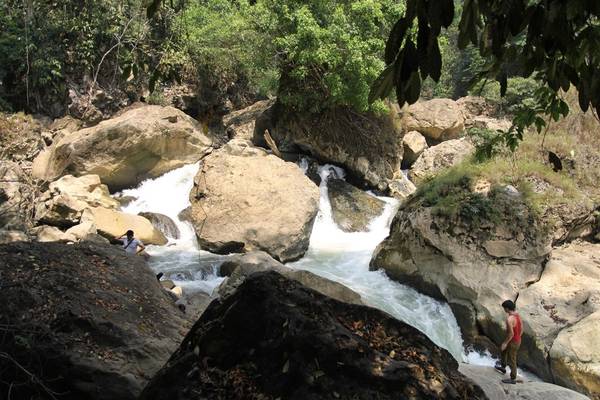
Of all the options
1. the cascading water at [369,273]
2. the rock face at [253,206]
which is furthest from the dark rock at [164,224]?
the cascading water at [369,273]

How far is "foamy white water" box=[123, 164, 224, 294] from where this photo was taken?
10.4m

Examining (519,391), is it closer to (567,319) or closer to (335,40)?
(567,319)

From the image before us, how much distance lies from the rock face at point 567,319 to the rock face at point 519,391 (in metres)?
1.62

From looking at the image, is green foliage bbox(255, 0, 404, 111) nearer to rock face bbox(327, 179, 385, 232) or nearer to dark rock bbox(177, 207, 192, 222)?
rock face bbox(327, 179, 385, 232)

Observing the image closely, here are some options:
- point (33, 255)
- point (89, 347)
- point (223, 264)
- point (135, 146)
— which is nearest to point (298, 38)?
point (135, 146)

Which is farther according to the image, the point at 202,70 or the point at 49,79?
the point at 202,70

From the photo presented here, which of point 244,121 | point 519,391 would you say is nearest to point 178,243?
point 519,391

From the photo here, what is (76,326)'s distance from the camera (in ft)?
13.1

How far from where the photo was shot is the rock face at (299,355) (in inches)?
105

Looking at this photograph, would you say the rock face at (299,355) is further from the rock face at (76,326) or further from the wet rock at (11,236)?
the wet rock at (11,236)

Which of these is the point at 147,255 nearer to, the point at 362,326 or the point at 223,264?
the point at 223,264

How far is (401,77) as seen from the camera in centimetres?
140

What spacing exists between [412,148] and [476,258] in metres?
10.6

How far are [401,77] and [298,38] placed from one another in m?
13.6
